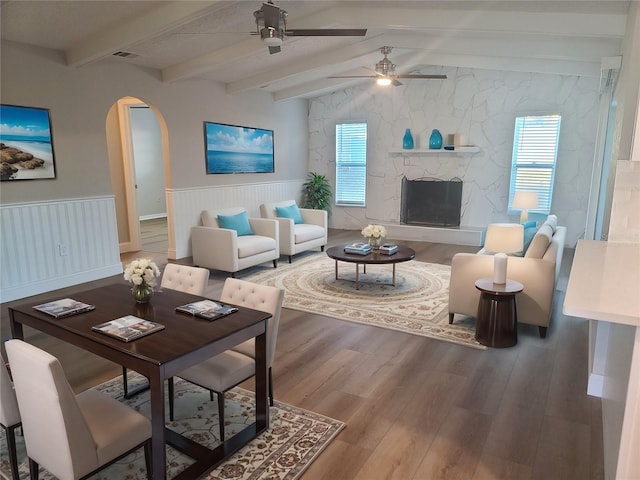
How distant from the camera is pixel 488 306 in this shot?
11.8 feet

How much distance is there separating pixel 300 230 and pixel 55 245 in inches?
126

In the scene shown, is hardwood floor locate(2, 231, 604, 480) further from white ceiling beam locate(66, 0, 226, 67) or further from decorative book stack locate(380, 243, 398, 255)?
white ceiling beam locate(66, 0, 226, 67)

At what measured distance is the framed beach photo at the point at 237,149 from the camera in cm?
685

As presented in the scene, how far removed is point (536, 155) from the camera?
7.28 m

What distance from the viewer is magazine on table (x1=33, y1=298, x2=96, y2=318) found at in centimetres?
229

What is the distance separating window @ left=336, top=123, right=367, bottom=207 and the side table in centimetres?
561

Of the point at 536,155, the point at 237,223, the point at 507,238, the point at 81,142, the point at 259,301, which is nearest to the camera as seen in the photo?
the point at 259,301

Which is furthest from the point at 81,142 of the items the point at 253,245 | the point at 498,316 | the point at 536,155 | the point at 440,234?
the point at 536,155

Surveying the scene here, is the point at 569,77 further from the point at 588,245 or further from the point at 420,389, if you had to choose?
the point at 420,389

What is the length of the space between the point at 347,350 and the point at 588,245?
187cm

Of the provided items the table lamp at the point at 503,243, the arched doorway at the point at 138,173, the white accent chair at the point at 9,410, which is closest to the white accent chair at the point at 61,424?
the white accent chair at the point at 9,410

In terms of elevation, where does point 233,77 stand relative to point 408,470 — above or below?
above

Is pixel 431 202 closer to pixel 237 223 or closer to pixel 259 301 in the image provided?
pixel 237 223

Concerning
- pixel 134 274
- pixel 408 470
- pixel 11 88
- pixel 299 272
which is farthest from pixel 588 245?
pixel 11 88
